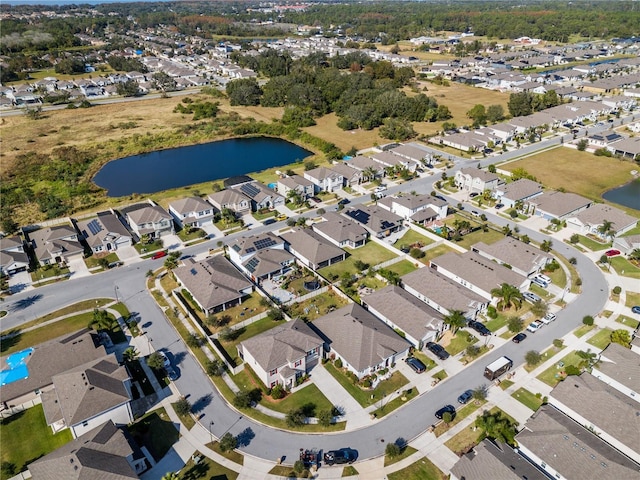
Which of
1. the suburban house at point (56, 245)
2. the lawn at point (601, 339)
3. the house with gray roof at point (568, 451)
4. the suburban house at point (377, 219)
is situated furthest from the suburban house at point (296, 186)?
the house with gray roof at point (568, 451)

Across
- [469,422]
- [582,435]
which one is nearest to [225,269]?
[469,422]

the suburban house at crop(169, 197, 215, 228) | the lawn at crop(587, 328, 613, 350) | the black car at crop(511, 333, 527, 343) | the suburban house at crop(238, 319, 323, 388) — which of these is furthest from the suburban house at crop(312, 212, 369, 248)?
the lawn at crop(587, 328, 613, 350)

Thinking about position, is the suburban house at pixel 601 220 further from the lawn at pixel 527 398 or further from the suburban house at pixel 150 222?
the suburban house at pixel 150 222

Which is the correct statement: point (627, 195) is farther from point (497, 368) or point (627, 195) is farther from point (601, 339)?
point (497, 368)

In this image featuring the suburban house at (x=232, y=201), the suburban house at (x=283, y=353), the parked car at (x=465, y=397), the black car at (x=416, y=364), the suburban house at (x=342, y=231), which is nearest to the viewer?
the parked car at (x=465, y=397)

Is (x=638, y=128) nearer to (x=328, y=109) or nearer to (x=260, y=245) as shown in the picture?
(x=328, y=109)

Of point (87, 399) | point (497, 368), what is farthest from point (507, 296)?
point (87, 399)
